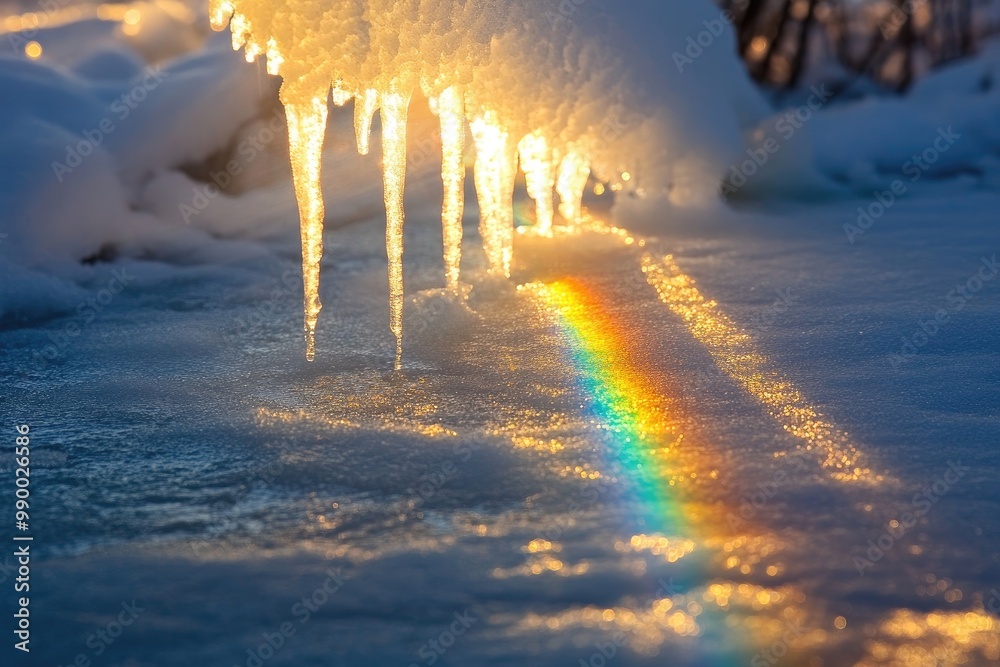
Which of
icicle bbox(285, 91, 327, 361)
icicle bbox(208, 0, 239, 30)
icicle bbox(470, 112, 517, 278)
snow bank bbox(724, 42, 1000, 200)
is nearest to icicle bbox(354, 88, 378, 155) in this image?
icicle bbox(285, 91, 327, 361)

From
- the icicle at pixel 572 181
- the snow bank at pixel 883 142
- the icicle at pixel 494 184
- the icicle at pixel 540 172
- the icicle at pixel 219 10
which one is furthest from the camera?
the snow bank at pixel 883 142

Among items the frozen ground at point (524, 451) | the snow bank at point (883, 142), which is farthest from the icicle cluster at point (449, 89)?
the snow bank at point (883, 142)

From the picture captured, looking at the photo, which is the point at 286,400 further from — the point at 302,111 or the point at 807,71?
the point at 807,71

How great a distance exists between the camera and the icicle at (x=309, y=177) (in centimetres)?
272

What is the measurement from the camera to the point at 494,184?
11.0ft

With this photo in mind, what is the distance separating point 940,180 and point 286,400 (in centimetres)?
345

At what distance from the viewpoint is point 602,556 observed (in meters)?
1.87

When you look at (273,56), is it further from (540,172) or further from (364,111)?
(540,172)

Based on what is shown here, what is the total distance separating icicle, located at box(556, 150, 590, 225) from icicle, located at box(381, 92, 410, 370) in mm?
1216

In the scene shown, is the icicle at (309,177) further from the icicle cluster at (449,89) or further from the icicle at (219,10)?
the icicle at (219,10)

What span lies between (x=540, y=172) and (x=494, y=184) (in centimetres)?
57

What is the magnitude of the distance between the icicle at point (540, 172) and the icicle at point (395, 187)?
0.93 meters

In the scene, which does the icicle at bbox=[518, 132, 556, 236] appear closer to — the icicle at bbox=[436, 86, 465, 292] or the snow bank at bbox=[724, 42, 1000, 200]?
the icicle at bbox=[436, 86, 465, 292]

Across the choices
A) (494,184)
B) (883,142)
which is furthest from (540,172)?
(883,142)
